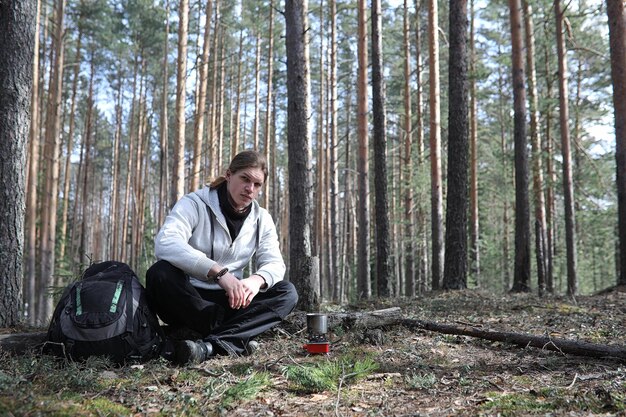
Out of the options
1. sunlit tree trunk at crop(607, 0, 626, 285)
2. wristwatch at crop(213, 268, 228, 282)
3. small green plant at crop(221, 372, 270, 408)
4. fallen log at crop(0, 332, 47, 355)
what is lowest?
small green plant at crop(221, 372, 270, 408)

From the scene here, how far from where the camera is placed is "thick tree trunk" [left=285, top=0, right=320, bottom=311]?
549 centimetres

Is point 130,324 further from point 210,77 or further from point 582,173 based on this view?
point 210,77

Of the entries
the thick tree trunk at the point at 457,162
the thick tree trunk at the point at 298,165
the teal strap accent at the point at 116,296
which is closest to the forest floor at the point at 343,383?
the teal strap accent at the point at 116,296

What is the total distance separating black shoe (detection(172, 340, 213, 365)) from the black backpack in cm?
17

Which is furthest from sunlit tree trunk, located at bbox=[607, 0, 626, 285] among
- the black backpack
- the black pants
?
the black backpack

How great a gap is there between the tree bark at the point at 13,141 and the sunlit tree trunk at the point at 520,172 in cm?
930

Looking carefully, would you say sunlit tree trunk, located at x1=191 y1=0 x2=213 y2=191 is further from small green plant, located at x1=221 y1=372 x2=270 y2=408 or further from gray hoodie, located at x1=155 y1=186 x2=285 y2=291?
small green plant, located at x1=221 y1=372 x2=270 y2=408

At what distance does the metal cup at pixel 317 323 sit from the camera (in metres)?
3.59

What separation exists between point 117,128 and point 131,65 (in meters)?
3.97

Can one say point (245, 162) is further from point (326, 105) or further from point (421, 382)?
point (326, 105)

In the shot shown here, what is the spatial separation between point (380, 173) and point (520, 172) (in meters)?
3.13

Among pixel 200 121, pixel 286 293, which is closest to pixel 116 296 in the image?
pixel 286 293

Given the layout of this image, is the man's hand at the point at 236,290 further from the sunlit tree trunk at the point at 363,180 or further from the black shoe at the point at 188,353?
the sunlit tree trunk at the point at 363,180

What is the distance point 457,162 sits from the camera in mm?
9094
